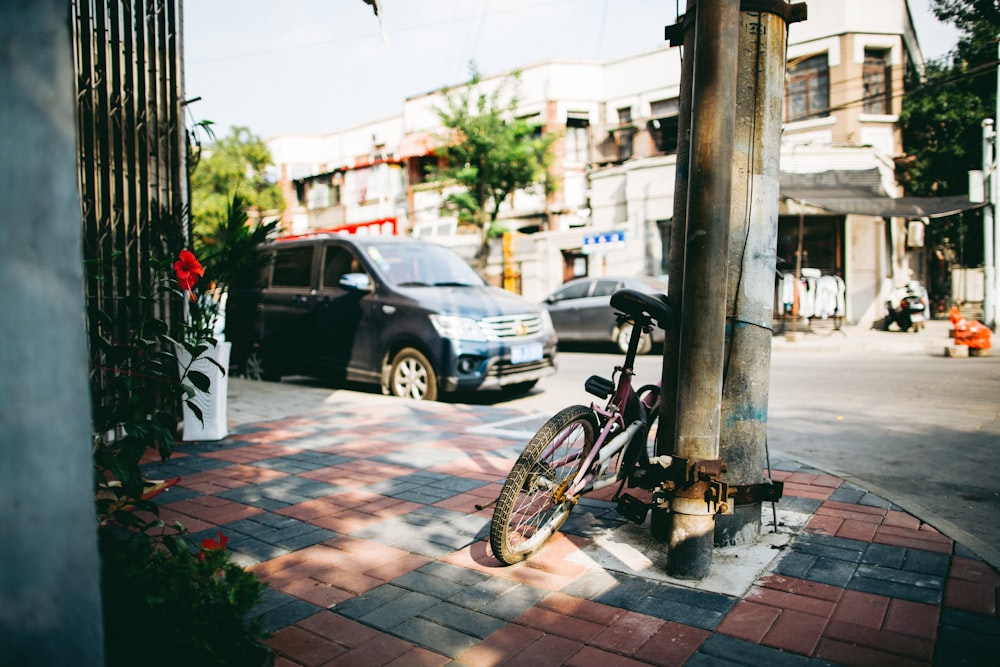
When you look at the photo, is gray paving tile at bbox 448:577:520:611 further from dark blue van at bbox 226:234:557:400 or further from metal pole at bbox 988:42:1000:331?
metal pole at bbox 988:42:1000:331

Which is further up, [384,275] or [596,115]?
[596,115]

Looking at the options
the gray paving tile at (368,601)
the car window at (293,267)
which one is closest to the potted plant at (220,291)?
the car window at (293,267)

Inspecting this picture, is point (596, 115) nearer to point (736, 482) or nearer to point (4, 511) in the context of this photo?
point (736, 482)

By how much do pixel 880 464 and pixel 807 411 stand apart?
2.00 metres

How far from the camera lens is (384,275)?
297 inches

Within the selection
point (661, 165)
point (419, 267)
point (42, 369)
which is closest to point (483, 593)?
point (42, 369)

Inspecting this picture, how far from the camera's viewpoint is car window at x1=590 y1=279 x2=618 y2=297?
13.5 meters

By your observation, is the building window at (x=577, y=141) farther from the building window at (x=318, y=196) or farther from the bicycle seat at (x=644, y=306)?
the bicycle seat at (x=644, y=306)

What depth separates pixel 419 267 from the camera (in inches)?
311

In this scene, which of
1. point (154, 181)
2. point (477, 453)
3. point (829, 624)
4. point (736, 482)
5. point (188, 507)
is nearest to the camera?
point (829, 624)

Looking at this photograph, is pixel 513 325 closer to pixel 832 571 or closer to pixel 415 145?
pixel 832 571

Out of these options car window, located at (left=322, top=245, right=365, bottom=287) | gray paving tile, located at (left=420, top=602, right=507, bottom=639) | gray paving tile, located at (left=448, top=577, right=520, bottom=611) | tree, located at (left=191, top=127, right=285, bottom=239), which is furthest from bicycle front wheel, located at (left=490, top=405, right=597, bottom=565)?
tree, located at (left=191, top=127, right=285, bottom=239)

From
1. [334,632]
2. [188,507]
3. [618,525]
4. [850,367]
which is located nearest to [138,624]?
[334,632]

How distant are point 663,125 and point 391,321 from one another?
20.9 metres
